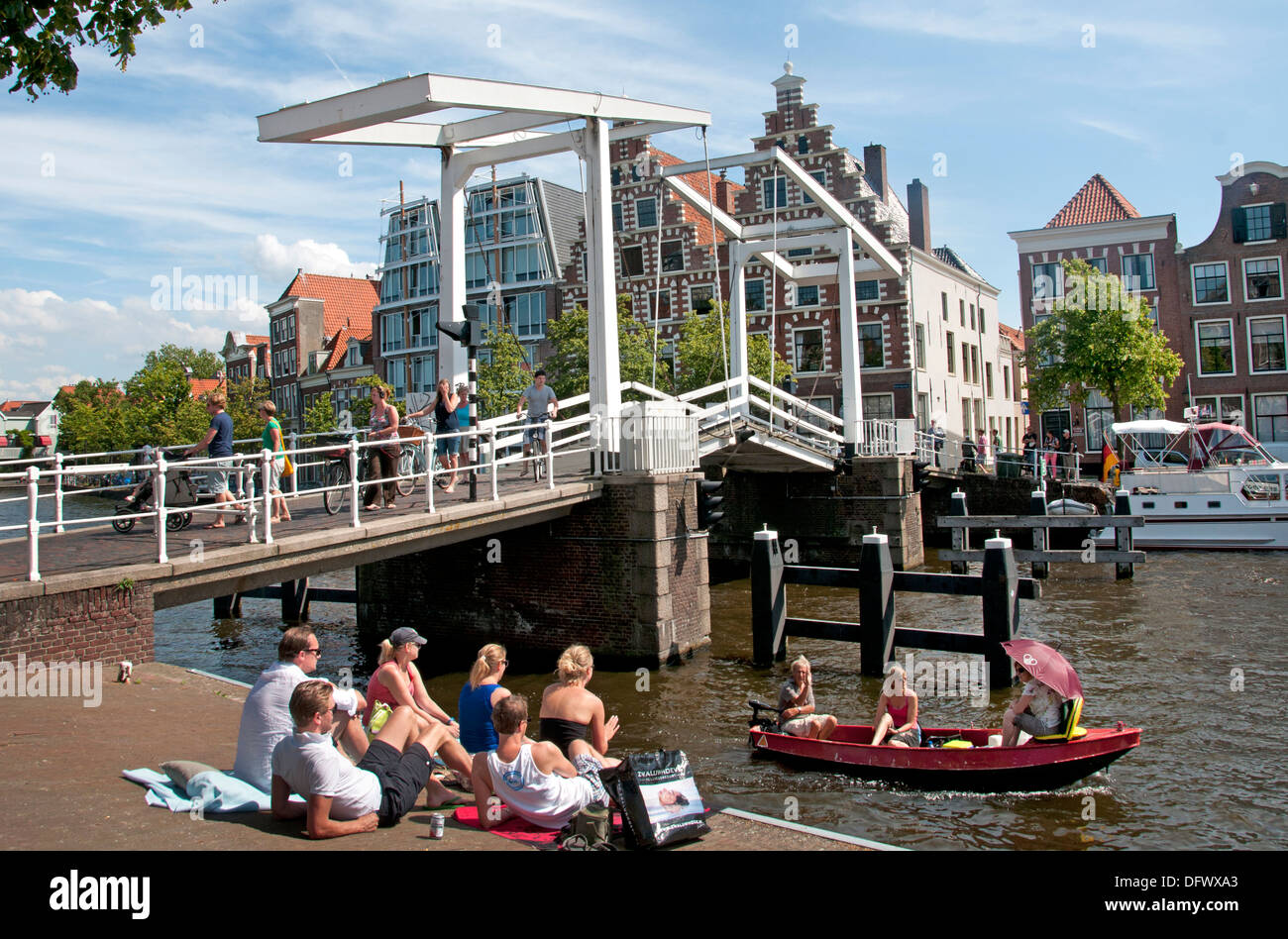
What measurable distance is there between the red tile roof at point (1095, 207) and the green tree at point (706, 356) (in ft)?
48.5

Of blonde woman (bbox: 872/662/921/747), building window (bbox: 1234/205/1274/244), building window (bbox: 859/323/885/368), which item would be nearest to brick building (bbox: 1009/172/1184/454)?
building window (bbox: 1234/205/1274/244)

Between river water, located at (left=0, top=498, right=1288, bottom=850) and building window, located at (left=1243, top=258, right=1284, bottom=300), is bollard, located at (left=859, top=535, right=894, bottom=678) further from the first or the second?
building window, located at (left=1243, top=258, right=1284, bottom=300)

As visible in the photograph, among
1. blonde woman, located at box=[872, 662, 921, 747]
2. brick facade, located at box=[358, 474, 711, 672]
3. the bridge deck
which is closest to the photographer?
the bridge deck

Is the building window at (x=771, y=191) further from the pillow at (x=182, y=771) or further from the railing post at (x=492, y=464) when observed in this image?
the pillow at (x=182, y=771)

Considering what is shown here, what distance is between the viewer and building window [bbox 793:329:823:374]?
125 ft

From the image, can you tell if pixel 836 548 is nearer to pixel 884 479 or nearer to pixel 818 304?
pixel 884 479

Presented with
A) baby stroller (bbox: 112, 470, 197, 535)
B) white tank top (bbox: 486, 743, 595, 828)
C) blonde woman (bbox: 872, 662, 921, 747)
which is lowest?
blonde woman (bbox: 872, 662, 921, 747)

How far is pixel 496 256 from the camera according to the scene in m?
47.0

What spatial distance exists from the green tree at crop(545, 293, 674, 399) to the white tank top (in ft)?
89.5

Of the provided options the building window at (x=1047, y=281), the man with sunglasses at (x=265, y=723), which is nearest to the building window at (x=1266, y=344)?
the building window at (x=1047, y=281)

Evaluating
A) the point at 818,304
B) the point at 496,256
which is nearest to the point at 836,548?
the point at 818,304

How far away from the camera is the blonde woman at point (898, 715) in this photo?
31.5 feet

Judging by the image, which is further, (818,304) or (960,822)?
(818,304)
